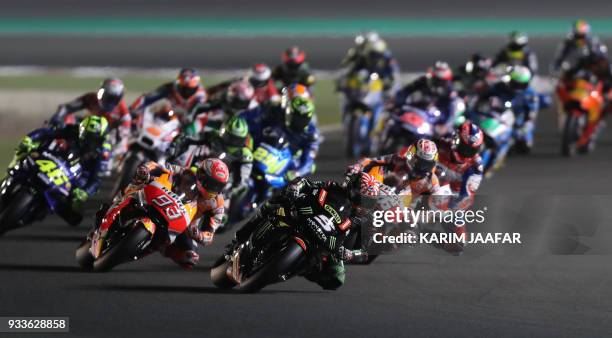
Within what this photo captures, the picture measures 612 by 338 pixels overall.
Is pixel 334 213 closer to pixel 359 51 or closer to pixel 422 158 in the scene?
pixel 422 158

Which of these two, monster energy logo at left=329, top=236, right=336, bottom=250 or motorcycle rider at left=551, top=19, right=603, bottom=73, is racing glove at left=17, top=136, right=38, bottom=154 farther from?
motorcycle rider at left=551, top=19, right=603, bottom=73

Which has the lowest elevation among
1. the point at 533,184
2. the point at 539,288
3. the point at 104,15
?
the point at 104,15

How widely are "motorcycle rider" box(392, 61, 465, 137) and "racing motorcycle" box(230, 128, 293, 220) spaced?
3.95 meters

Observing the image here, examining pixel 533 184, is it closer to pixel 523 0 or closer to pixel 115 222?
pixel 115 222

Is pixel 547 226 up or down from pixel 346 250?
down

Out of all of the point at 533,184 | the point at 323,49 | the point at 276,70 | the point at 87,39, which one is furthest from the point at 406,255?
the point at 87,39

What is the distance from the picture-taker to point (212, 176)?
13.3m

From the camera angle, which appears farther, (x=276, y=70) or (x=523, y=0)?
(x=523, y=0)

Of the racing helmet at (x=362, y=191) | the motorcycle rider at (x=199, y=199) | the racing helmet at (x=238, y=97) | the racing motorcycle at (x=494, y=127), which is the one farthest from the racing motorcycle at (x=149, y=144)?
the racing helmet at (x=362, y=191)

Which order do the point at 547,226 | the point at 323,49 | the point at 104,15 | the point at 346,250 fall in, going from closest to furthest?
the point at 346,250, the point at 547,226, the point at 323,49, the point at 104,15

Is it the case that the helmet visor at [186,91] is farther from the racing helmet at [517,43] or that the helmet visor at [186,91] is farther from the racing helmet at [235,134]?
the racing helmet at [517,43]

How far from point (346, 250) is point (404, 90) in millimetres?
9562

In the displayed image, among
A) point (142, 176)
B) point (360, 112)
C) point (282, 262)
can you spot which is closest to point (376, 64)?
point (360, 112)

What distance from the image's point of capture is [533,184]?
68.7ft
